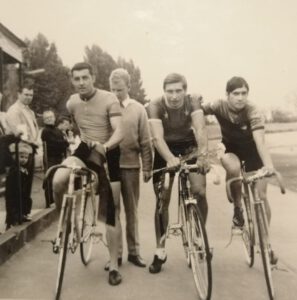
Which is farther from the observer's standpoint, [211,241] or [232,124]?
[211,241]

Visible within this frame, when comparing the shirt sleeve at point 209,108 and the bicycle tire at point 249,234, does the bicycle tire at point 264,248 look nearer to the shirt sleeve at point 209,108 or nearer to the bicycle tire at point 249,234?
the bicycle tire at point 249,234

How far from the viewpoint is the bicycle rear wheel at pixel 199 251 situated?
3.03 meters

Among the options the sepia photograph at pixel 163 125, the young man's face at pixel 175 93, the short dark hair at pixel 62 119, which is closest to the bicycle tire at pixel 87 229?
the sepia photograph at pixel 163 125

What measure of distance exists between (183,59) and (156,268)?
4.99 feet

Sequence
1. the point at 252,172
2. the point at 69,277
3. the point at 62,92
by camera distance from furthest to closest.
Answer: the point at 62,92
the point at 252,172
the point at 69,277

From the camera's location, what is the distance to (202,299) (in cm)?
304

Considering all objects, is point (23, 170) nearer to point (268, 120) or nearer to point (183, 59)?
point (183, 59)

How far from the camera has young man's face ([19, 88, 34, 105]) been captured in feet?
15.0

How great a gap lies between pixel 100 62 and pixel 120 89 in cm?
26

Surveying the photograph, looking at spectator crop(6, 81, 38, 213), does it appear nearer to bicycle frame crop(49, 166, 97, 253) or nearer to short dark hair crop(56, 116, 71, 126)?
short dark hair crop(56, 116, 71, 126)

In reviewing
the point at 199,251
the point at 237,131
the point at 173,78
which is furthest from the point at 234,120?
the point at 199,251

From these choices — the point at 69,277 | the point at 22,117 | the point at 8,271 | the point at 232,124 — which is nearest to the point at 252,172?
the point at 232,124

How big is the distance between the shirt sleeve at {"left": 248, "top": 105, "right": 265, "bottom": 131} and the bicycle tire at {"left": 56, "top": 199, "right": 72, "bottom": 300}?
140cm

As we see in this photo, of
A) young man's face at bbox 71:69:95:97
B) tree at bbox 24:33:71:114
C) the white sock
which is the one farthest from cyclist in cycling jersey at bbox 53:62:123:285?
tree at bbox 24:33:71:114
